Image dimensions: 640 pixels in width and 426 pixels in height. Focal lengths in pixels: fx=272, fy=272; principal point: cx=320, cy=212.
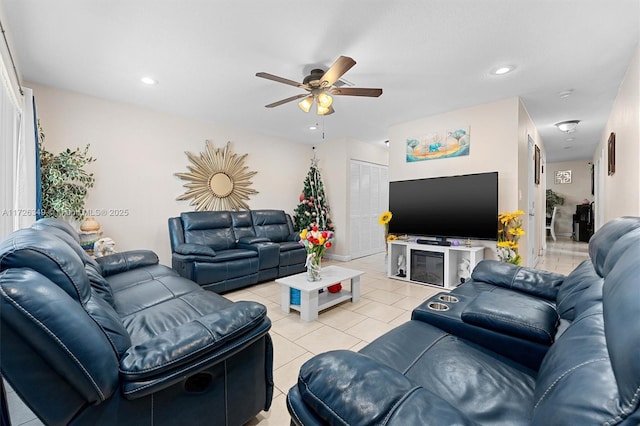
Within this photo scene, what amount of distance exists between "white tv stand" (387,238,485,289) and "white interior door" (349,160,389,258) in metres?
1.45

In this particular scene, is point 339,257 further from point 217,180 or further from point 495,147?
point 495,147

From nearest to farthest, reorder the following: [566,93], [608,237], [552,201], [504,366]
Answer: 1. [504,366]
2. [608,237]
3. [566,93]
4. [552,201]

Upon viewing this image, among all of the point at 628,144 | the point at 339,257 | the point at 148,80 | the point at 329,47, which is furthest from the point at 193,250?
the point at 628,144

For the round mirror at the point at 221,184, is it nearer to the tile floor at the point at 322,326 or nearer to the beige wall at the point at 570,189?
the tile floor at the point at 322,326

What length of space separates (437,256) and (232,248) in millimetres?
3025

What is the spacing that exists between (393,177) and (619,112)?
276cm

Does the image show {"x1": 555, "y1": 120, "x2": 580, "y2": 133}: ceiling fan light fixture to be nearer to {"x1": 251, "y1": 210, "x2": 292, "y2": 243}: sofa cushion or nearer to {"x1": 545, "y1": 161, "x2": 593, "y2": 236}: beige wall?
{"x1": 251, "y1": 210, "x2": 292, "y2": 243}: sofa cushion

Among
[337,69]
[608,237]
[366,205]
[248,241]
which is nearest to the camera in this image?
[608,237]

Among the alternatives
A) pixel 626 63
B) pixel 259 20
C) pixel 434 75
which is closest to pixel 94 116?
pixel 259 20

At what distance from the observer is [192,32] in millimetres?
2197

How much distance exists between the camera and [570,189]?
28.4 ft

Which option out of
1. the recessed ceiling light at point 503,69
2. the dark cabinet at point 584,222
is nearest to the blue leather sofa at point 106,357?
the recessed ceiling light at point 503,69

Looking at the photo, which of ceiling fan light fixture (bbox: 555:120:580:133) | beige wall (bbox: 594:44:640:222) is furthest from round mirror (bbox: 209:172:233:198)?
ceiling fan light fixture (bbox: 555:120:580:133)

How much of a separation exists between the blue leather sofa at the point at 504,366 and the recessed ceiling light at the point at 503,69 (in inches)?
77.7
